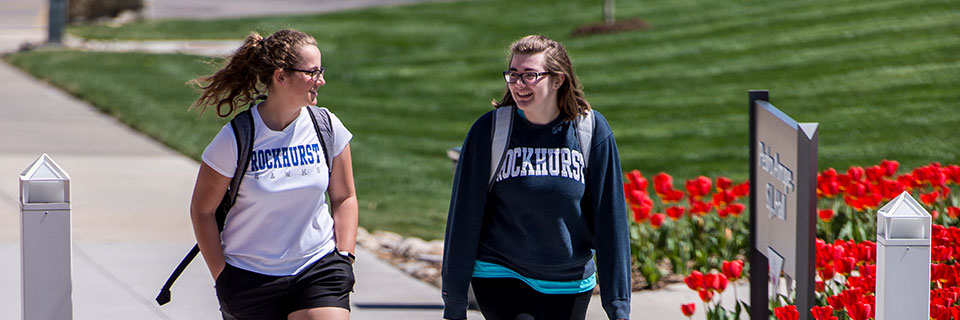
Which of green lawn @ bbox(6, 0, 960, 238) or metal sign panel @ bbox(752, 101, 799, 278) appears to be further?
green lawn @ bbox(6, 0, 960, 238)

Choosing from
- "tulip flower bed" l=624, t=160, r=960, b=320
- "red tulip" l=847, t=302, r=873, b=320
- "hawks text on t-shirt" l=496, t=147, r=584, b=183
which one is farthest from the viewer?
"tulip flower bed" l=624, t=160, r=960, b=320

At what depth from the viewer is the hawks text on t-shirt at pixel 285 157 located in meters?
3.86

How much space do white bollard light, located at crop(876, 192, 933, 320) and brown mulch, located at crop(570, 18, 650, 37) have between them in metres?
18.8

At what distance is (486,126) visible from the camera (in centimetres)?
401

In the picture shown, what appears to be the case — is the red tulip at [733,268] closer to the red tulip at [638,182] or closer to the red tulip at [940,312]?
the red tulip at [940,312]

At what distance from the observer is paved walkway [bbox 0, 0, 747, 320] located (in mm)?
6789

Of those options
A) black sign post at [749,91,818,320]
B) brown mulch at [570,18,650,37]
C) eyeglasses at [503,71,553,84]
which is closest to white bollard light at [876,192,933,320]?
black sign post at [749,91,818,320]

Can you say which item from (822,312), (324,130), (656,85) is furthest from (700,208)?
(656,85)

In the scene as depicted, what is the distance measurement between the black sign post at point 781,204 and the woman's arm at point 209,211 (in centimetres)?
218

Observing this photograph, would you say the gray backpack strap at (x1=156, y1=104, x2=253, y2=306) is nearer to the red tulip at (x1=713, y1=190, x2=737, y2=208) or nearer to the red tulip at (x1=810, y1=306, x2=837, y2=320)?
the red tulip at (x1=810, y1=306, x2=837, y2=320)

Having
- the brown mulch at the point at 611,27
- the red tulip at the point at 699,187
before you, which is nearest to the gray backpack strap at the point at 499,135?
the red tulip at the point at 699,187

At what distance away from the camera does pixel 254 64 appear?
3953 millimetres

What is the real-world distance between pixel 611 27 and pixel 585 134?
1897 cm

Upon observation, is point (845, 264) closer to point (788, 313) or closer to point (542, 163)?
point (788, 313)
